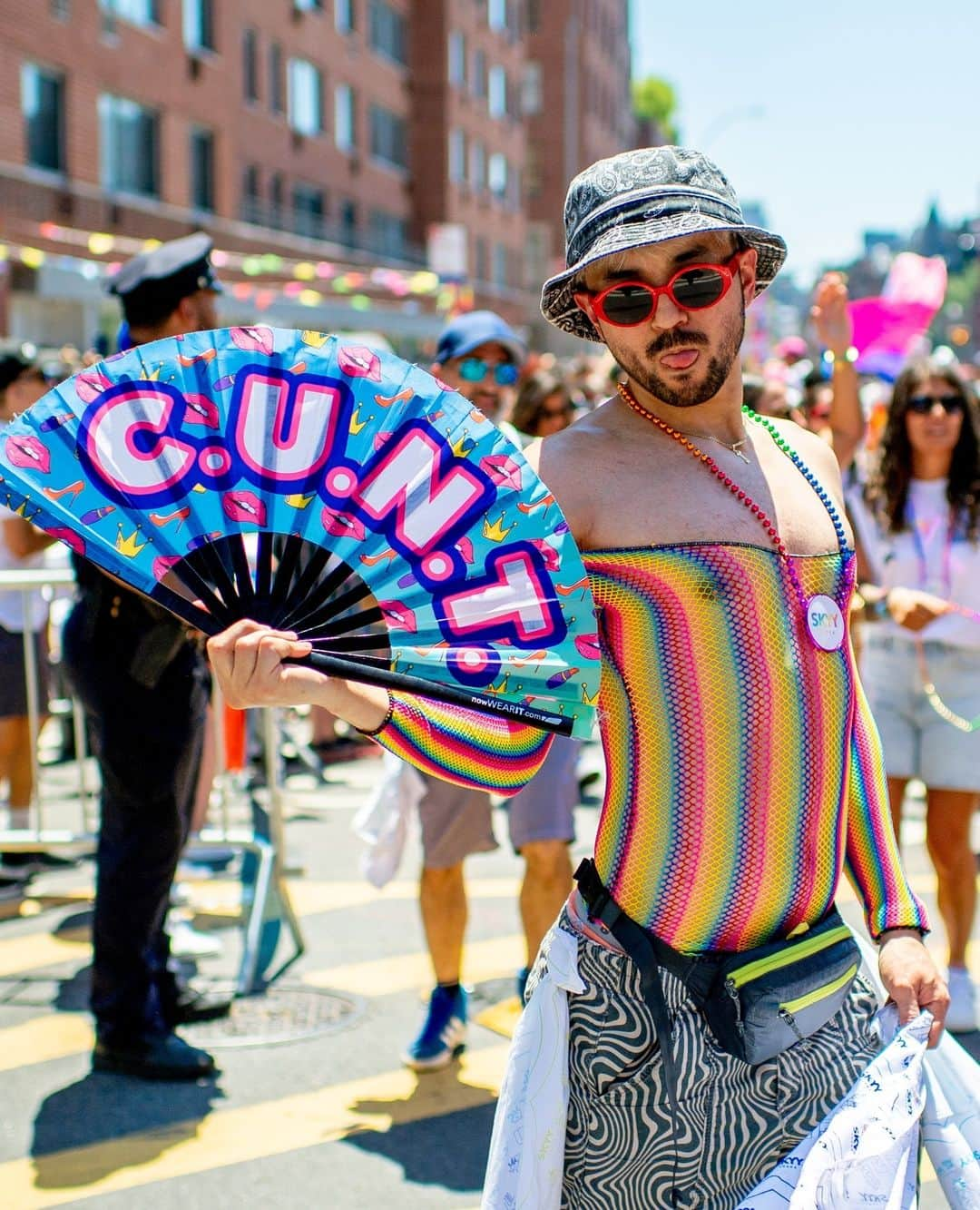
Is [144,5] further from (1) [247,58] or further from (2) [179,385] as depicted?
(2) [179,385]

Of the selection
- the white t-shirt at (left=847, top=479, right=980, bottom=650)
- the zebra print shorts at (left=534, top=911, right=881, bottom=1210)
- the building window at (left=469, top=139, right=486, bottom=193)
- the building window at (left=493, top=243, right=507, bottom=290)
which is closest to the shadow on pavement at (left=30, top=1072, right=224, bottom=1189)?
the zebra print shorts at (left=534, top=911, right=881, bottom=1210)

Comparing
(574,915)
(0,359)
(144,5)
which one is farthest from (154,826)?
(144,5)

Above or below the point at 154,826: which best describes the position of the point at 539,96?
above

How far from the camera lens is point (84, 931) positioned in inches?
248

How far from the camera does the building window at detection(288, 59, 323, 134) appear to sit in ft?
126

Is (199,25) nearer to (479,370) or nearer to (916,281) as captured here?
(916,281)

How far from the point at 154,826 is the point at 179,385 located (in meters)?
2.66

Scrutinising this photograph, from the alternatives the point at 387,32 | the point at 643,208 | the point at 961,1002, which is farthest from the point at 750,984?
the point at 387,32

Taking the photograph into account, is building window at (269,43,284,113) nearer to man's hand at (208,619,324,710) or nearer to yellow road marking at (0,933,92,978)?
yellow road marking at (0,933,92,978)

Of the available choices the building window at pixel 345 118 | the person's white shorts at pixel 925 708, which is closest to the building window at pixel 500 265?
the building window at pixel 345 118

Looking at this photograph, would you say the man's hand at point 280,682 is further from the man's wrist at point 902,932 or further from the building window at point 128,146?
the building window at point 128,146

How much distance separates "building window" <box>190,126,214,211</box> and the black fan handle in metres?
30.1

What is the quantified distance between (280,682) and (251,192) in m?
34.9

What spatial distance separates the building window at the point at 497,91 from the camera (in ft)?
182
